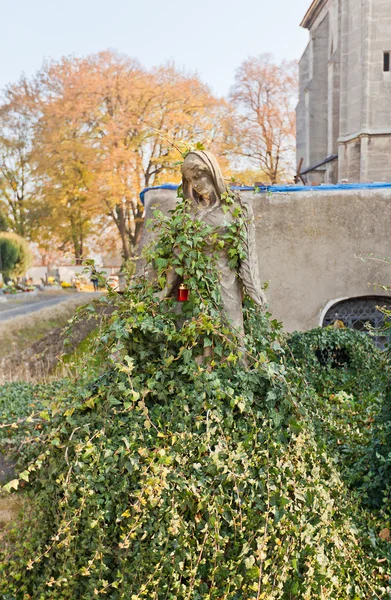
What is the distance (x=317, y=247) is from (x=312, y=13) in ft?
67.4

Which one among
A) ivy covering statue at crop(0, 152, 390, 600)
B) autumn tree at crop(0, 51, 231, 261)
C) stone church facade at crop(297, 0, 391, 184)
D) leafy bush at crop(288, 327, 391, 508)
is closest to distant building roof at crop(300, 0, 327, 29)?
stone church facade at crop(297, 0, 391, 184)

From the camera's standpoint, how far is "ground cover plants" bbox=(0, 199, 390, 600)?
3.17 m

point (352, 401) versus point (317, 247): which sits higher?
point (317, 247)

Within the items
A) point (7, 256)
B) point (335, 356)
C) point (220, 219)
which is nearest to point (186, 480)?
point (220, 219)

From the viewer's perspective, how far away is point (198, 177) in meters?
4.06

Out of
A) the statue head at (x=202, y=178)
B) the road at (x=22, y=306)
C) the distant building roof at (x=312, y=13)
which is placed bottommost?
the road at (x=22, y=306)

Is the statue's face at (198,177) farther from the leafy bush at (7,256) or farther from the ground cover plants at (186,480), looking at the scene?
the leafy bush at (7,256)

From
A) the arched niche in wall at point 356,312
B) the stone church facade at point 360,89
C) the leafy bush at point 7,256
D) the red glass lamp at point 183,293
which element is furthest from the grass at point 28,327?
the stone church facade at point 360,89

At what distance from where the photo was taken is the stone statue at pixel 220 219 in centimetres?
402

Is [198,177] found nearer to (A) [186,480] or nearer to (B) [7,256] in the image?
(A) [186,480]

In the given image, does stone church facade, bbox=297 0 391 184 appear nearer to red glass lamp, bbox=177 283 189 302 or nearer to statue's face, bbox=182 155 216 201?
statue's face, bbox=182 155 216 201

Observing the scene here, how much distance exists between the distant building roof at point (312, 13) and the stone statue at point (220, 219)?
2450 cm

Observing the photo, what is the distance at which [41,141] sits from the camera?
79.8 feet

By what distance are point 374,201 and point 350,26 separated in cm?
1380
